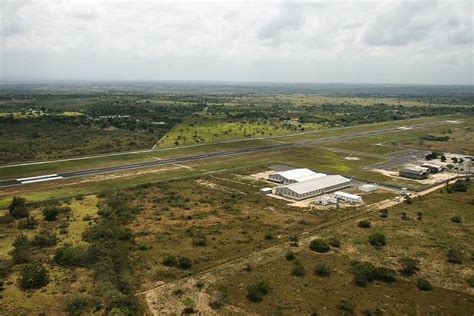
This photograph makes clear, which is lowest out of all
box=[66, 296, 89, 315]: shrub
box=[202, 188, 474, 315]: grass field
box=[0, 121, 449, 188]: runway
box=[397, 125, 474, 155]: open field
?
box=[0, 121, 449, 188]: runway

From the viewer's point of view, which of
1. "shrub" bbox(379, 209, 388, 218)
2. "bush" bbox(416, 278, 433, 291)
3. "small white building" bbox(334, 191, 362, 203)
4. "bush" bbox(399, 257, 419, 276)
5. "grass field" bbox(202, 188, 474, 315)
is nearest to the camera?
"grass field" bbox(202, 188, 474, 315)

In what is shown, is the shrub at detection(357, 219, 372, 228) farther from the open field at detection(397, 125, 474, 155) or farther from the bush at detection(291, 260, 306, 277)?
the open field at detection(397, 125, 474, 155)

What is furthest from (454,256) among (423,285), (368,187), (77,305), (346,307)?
(77,305)

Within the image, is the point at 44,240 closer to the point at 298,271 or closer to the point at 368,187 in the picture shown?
the point at 298,271

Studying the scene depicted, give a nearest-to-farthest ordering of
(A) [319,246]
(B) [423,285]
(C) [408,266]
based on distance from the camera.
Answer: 1. (B) [423,285]
2. (C) [408,266]
3. (A) [319,246]

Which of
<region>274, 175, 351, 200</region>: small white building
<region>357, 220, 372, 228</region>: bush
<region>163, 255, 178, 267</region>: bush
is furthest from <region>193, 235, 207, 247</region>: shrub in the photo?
<region>274, 175, 351, 200</region>: small white building

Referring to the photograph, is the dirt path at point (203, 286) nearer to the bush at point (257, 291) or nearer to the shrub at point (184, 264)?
the shrub at point (184, 264)
